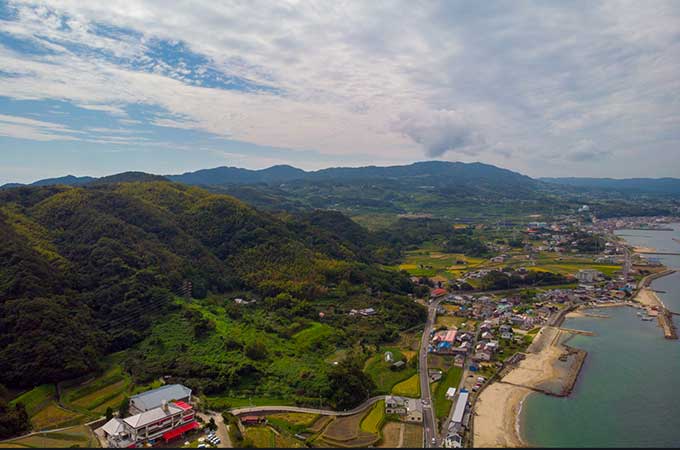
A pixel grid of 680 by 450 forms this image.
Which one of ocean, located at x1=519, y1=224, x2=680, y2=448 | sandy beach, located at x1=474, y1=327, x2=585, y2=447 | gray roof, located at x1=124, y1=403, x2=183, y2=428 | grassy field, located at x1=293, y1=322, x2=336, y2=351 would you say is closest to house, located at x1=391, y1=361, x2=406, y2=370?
sandy beach, located at x1=474, y1=327, x2=585, y2=447

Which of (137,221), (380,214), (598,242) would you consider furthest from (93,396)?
(380,214)

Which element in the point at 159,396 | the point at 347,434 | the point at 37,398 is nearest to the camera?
the point at 347,434

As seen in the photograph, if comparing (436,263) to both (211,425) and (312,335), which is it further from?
(211,425)

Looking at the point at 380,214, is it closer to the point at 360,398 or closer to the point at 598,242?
Result: the point at 598,242

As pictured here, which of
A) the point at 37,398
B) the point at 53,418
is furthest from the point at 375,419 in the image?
the point at 37,398

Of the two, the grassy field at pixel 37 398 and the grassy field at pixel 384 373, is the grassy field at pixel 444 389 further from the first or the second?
the grassy field at pixel 37 398

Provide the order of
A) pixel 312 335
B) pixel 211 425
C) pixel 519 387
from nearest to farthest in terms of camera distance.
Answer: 1. pixel 211 425
2. pixel 519 387
3. pixel 312 335
